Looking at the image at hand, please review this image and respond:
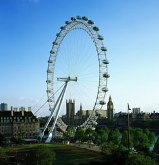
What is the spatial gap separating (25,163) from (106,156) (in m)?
A: 8.93

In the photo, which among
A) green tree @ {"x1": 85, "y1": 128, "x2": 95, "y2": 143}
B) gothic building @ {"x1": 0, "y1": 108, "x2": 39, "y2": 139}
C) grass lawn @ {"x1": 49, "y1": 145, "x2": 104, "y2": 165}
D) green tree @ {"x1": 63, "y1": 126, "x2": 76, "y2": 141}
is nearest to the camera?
grass lawn @ {"x1": 49, "y1": 145, "x2": 104, "y2": 165}

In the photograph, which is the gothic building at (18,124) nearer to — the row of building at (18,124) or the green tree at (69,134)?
the row of building at (18,124)

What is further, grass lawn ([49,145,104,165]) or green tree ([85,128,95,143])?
green tree ([85,128,95,143])

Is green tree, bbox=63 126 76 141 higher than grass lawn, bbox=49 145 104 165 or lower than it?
higher

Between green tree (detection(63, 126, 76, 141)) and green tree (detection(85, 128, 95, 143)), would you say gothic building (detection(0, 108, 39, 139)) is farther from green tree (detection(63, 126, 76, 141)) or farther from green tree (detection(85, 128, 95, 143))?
green tree (detection(85, 128, 95, 143))

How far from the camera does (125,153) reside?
38656mm

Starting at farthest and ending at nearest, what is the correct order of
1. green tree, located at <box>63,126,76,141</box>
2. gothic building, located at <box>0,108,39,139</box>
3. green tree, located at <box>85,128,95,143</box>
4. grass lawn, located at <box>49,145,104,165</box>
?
gothic building, located at <box>0,108,39,139</box> < green tree, located at <box>63,126,76,141</box> < green tree, located at <box>85,128,95,143</box> < grass lawn, located at <box>49,145,104,165</box>

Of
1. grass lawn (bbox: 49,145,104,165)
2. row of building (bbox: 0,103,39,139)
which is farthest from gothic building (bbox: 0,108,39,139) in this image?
grass lawn (bbox: 49,145,104,165)

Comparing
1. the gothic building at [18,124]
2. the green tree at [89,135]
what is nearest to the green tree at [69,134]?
the green tree at [89,135]

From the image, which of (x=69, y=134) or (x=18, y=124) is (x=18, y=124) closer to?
(x=18, y=124)

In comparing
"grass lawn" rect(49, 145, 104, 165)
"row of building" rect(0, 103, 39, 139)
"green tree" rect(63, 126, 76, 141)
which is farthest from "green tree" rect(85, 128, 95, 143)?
"row of building" rect(0, 103, 39, 139)

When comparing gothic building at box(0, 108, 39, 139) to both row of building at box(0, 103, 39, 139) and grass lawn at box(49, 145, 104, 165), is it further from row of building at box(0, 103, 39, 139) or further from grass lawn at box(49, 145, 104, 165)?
grass lawn at box(49, 145, 104, 165)

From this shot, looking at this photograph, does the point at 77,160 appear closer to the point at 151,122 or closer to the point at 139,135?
the point at 139,135


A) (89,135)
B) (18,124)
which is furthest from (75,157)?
(18,124)
